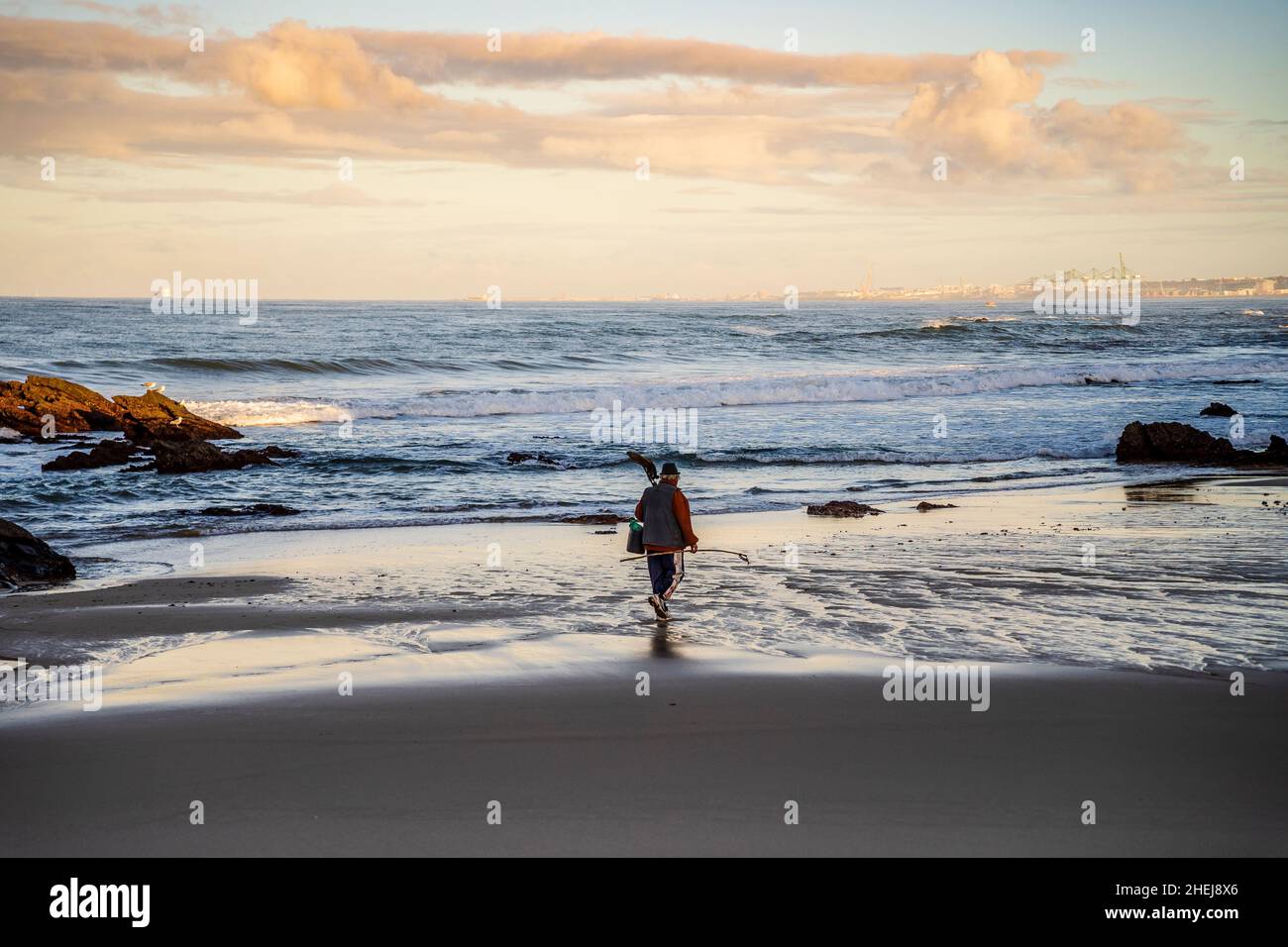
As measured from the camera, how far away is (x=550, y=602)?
10.0 m

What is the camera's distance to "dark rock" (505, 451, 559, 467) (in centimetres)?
2180

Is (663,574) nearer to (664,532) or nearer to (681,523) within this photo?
(664,532)

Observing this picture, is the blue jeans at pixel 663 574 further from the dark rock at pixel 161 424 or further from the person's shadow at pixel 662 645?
the dark rock at pixel 161 424

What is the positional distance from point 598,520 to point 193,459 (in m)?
8.91

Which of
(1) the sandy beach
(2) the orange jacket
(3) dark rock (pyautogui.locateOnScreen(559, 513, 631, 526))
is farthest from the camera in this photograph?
(3) dark rock (pyautogui.locateOnScreen(559, 513, 631, 526))

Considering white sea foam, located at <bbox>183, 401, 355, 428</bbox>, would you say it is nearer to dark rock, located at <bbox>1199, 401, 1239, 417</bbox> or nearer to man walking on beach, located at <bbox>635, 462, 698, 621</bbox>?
man walking on beach, located at <bbox>635, 462, 698, 621</bbox>

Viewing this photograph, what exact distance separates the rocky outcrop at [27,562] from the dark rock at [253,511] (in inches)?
170

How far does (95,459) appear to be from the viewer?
19906mm

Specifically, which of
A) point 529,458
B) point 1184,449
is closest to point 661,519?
point 529,458

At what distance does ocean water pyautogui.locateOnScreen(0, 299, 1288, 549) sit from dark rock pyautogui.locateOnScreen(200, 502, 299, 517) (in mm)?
293

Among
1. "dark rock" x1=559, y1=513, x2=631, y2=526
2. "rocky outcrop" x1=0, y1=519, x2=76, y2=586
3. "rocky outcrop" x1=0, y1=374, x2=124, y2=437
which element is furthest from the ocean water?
"rocky outcrop" x1=0, y1=519, x2=76, y2=586

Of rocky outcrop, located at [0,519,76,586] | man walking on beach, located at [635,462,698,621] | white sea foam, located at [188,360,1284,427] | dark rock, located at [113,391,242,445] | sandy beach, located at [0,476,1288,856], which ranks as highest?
white sea foam, located at [188,360,1284,427]

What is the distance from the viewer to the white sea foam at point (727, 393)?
31.0 metres
